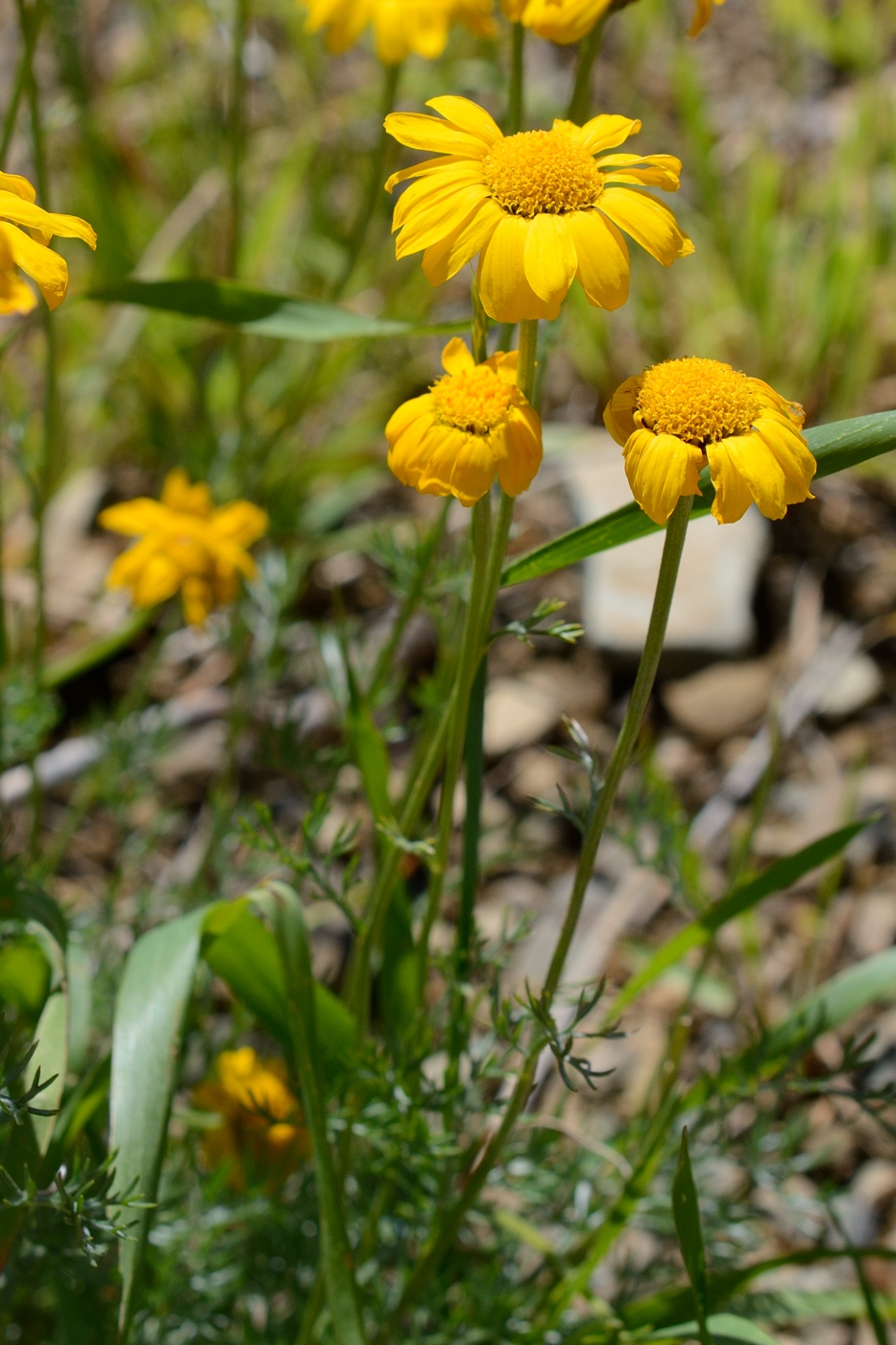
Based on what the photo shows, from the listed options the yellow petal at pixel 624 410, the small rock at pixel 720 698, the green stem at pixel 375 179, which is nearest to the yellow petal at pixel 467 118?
the yellow petal at pixel 624 410

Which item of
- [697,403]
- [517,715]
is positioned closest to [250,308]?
[697,403]

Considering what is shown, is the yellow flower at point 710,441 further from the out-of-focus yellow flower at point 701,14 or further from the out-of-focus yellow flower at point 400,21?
the out-of-focus yellow flower at point 400,21

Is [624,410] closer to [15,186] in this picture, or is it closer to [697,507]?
[697,507]

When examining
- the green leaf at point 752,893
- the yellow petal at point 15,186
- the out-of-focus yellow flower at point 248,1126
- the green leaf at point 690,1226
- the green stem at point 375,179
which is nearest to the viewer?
the yellow petal at point 15,186

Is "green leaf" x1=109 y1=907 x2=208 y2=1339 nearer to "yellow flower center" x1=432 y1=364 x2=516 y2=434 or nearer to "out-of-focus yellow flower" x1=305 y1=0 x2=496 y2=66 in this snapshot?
"yellow flower center" x1=432 y1=364 x2=516 y2=434

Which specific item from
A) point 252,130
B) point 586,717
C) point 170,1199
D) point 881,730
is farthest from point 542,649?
point 252,130

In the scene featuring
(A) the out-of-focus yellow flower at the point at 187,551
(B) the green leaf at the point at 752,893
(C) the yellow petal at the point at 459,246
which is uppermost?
(C) the yellow petal at the point at 459,246

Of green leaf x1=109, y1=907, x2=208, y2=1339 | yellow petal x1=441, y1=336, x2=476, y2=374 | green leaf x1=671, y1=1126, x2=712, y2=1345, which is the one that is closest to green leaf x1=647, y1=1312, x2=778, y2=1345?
green leaf x1=671, y1=1126, x2=712, y2=1345

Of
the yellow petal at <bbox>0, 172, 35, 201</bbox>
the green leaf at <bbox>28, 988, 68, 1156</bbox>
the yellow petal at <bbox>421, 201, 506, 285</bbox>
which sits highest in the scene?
the yellow petal at <bbox>0, 172, 35, 201</bbox>
